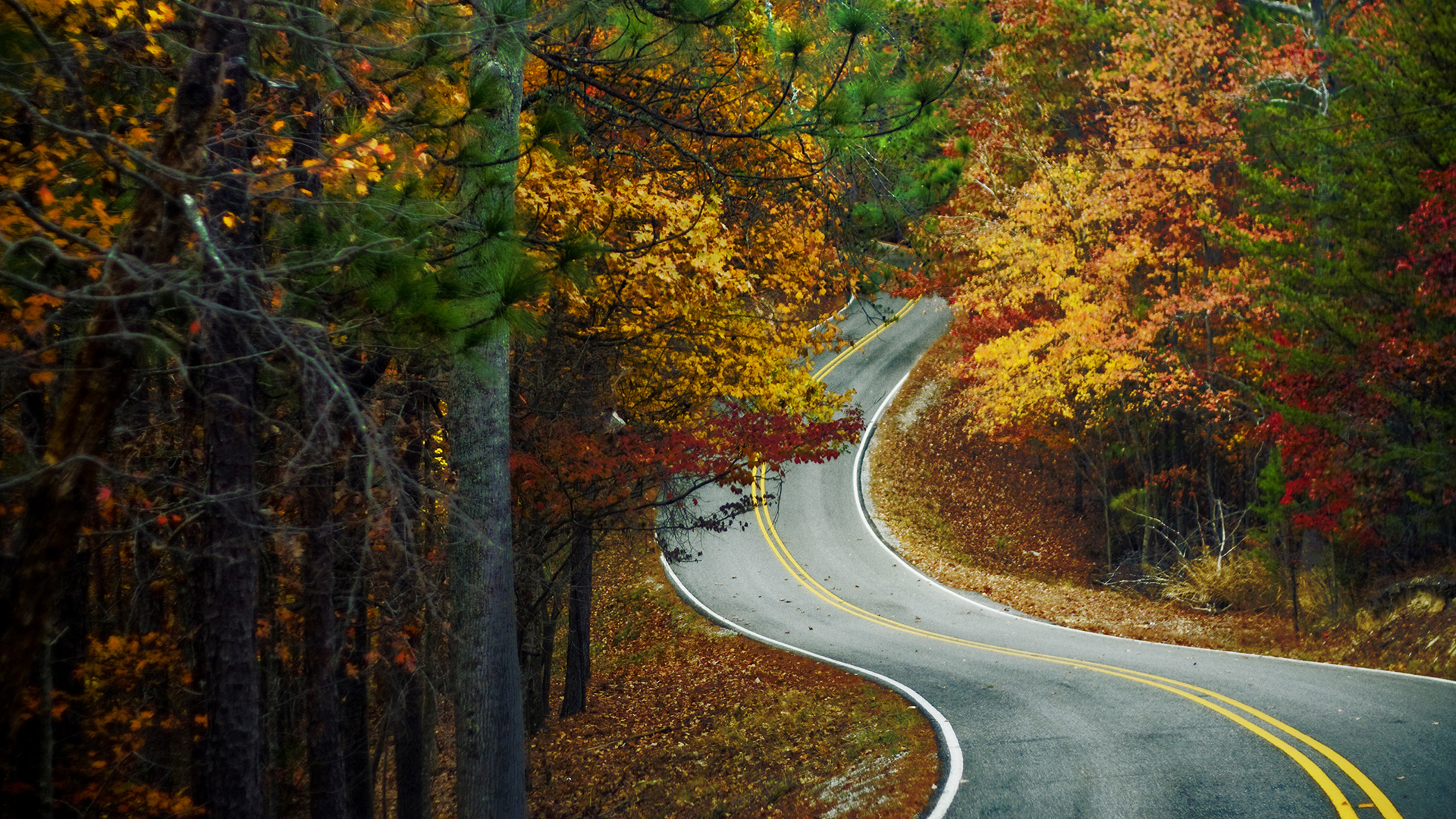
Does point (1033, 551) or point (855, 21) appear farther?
point (1033, 551)

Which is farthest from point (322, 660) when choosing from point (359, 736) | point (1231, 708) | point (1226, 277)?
point (1226, 277)

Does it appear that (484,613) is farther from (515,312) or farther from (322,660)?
(515,312)

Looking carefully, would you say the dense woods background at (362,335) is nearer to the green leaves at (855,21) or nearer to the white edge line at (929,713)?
the green leaves at (855,21)

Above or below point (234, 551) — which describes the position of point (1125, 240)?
above

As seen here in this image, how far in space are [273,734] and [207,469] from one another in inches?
268

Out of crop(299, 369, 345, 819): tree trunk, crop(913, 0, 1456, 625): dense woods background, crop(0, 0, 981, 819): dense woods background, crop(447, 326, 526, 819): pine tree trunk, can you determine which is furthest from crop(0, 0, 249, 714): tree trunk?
crop(913, 0, 1456, 625): dense woods background

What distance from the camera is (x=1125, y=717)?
9945 mm

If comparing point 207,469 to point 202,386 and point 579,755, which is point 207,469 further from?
point 579,755

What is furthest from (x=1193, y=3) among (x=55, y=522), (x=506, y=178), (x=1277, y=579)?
(x=55, y=522)

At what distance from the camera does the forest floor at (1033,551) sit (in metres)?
13.6

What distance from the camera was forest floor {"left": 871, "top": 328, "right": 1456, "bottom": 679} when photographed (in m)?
13.6

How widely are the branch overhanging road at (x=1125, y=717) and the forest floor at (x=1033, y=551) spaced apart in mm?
1474

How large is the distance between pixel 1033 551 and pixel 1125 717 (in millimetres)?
16584

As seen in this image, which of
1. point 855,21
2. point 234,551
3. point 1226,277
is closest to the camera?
point 234,551
